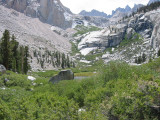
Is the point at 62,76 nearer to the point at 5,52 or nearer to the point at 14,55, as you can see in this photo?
the point at 5,52

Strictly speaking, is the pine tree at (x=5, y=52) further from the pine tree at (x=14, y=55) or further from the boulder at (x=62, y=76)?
the boulder at (x=62, y=76)

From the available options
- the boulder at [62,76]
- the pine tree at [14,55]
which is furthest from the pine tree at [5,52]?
the boulder at [62,76]

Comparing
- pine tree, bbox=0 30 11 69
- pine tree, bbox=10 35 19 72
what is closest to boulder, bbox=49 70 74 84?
pine tree, bbox=0 30 11 69

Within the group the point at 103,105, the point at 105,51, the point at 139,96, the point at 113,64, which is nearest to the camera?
the point at 139,96

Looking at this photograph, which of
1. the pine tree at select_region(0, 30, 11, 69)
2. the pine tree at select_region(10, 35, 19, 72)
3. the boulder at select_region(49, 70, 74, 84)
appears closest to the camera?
the boulder at select_region(49, 70, 74, 84)

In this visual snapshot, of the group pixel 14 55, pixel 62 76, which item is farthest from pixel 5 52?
pixel 62 76

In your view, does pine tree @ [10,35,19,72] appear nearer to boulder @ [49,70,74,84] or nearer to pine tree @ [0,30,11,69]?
pine tree @ [0,30,11,69]

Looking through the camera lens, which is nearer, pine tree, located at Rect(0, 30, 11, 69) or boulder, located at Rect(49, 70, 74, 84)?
boulder, located at Rect(49, 70, 74, 84)

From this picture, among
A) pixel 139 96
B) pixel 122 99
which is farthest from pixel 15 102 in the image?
pixel 139 96

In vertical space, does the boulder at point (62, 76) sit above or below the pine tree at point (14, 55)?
below

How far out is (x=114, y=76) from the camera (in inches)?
854

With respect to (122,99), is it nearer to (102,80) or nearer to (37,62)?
(102,80)

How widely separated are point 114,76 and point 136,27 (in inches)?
6893

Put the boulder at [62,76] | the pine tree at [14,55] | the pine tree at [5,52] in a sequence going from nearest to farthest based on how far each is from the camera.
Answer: the boulder at [62,76], the pine tree at [5,52], the pine tree at [14,55]
